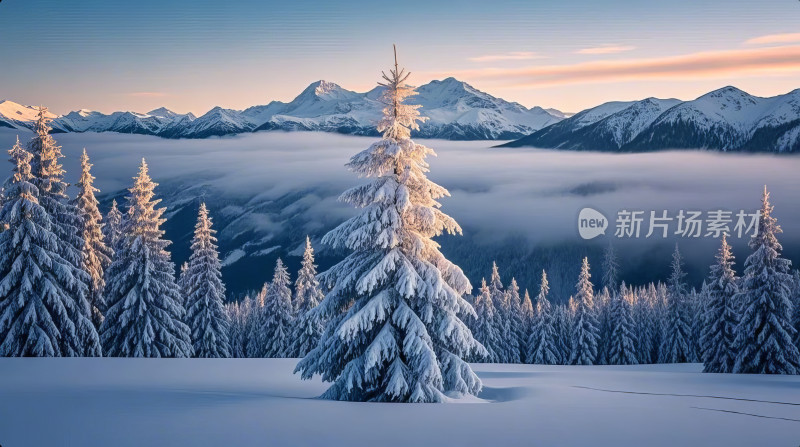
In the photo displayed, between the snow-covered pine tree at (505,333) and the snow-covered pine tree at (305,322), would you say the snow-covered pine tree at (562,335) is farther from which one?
the snow-covered pine tree at (305,322)

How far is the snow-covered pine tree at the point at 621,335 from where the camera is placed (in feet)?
245

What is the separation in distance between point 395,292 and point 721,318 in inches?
1442

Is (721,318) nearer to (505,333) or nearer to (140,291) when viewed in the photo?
(140,291)

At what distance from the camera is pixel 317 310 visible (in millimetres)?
17812

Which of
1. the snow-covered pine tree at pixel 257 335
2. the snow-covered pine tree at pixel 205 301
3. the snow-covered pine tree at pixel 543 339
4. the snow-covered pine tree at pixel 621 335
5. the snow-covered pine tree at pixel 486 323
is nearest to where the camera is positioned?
the snow-covered pine tree at pixel 205 301

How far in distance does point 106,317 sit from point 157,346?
10.7ft

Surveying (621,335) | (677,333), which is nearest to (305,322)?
(621,335)

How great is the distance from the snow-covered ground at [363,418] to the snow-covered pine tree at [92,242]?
1989 centimetres

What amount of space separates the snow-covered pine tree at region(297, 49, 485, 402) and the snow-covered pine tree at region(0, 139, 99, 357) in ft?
68.1

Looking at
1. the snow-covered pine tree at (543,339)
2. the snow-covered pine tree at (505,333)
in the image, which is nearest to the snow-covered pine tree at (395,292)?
the snow-covered pine tree at (505,333)

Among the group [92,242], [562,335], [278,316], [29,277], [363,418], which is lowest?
[562,335]

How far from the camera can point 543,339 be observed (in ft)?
261

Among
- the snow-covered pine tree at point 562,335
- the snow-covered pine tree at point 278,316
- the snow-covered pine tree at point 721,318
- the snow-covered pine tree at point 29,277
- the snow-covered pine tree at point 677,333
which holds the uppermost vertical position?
the snow-covered pine tree at point 29,277

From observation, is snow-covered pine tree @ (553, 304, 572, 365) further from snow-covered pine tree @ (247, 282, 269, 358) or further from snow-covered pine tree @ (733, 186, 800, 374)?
snow-covered pine tree @ (733, 186, 800, 374)
